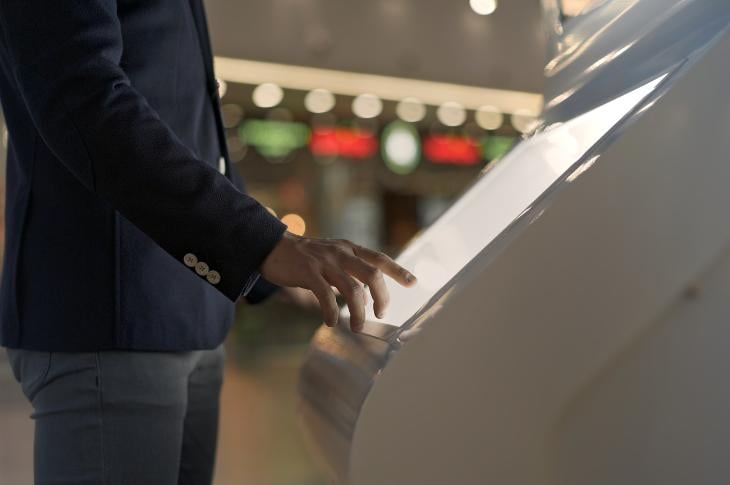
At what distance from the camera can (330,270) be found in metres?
0.74

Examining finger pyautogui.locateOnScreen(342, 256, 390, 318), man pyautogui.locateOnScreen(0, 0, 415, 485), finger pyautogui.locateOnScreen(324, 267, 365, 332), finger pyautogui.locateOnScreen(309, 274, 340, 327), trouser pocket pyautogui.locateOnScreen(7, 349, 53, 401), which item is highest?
finger pyautogui.locateOnScreen(342, 256, 390, 318)

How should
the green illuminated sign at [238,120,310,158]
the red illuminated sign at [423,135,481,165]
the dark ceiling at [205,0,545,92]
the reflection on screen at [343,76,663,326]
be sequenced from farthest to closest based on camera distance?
the red illuminated sign at [423,135,481,165], the green illuminated sign at [238,120,310,158], the dark ceiling at [205,0,545,92], the reflection on screen at [343,76,663,326]

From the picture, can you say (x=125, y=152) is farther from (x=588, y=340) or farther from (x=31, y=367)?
(x=588, y=340)

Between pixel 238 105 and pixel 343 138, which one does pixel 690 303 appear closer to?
pixel 238 105

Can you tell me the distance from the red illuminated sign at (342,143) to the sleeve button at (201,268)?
10.7 meters

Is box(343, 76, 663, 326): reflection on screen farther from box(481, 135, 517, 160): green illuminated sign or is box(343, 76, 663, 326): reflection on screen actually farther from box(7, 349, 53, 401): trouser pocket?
box(481, 135, 517, 160): green illuminated sign

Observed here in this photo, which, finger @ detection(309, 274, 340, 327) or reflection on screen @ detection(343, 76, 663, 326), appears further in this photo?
reflection on screen @ detection(343, 76, 663, 326)

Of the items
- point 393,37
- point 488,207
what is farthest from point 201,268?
point 393,37

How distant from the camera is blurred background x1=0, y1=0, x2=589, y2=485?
15.0 feet

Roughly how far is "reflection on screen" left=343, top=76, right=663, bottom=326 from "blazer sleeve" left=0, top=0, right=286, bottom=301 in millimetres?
331

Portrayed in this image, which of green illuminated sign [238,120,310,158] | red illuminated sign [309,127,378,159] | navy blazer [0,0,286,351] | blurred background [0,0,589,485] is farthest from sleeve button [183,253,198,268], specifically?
red illuminated sign [309,127,378,159]

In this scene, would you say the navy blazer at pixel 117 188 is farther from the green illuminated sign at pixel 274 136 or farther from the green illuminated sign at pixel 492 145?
the green illuminated sign at pixel 492 145

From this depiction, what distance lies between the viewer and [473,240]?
48.3 inches

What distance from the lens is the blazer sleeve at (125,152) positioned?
2.50 ft
